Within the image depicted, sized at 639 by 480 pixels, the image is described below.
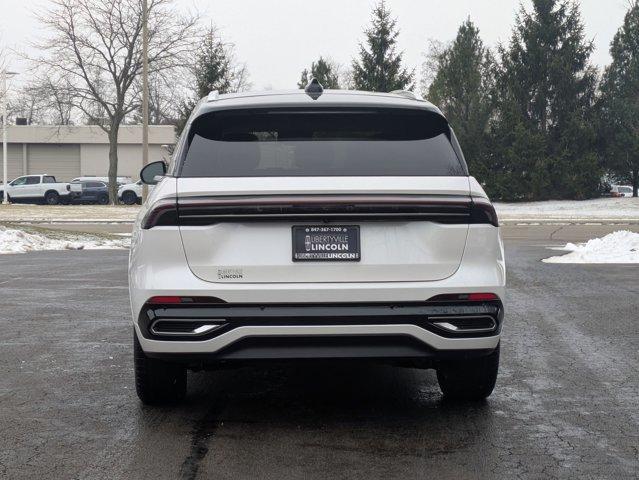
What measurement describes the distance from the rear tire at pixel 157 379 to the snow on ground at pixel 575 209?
109 feet

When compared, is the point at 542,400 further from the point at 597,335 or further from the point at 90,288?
the point at 90,288

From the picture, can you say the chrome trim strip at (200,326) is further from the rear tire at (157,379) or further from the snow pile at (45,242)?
the snow pile at (45,242)

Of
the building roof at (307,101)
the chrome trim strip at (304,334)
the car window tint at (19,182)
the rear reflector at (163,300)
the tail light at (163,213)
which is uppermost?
the building roof at (307,101)

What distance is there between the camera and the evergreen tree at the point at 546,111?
1764 inches

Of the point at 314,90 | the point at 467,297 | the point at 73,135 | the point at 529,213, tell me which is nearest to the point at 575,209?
the point at 529,213

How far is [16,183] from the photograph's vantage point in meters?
53.9

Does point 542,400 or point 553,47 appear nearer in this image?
point 542,400

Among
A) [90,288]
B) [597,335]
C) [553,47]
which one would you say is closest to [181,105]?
[553,47]

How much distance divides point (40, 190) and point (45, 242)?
3509 cm

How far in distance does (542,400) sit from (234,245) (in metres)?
2.28

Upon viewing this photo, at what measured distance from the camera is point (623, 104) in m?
46.2

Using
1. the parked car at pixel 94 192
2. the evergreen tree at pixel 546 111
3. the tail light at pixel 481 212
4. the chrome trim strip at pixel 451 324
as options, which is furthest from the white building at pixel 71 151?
the chrome trim strip at pixel 451 324

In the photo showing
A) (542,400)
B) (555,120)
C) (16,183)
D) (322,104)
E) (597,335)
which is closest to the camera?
(322,104)

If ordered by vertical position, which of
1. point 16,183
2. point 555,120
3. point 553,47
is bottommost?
point 16,183
